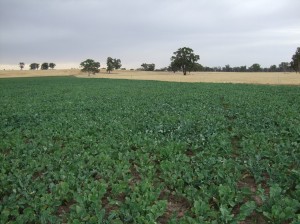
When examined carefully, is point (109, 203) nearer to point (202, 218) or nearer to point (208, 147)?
point (202, 218)

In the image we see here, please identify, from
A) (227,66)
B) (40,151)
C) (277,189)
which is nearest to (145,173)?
(277,189)

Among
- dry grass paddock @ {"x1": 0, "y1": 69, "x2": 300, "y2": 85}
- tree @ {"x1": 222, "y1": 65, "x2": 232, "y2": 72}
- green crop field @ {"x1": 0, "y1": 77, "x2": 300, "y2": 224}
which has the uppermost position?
tree @ {"x1": 222, "y1": 65, "x2": 232, "y2": 72}

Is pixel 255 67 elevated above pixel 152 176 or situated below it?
above

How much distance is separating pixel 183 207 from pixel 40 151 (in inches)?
184

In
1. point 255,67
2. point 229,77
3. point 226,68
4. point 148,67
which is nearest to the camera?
point 229,77

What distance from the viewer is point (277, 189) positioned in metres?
4.98

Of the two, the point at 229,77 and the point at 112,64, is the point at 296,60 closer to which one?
the point at 229,77

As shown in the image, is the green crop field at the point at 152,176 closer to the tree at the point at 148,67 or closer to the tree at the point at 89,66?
the tree at the point at 89,66

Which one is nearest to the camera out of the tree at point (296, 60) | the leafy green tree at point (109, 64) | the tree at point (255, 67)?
the tree at point (296, 60)

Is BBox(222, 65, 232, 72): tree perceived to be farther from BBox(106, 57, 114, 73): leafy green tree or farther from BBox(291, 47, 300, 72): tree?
BBox(291, 47, 300, 72): tree

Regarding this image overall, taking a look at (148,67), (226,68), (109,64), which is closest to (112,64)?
(109,64)

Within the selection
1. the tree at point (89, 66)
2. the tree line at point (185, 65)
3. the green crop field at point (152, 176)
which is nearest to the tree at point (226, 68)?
the tree line at point (185, 65)

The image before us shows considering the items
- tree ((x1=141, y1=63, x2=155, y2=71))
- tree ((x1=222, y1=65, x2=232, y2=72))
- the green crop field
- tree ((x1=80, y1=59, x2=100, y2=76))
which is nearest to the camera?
the green crop field

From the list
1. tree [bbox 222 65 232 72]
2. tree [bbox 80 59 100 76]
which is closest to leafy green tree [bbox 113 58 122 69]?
tree [bbox 80 59 100 76]
